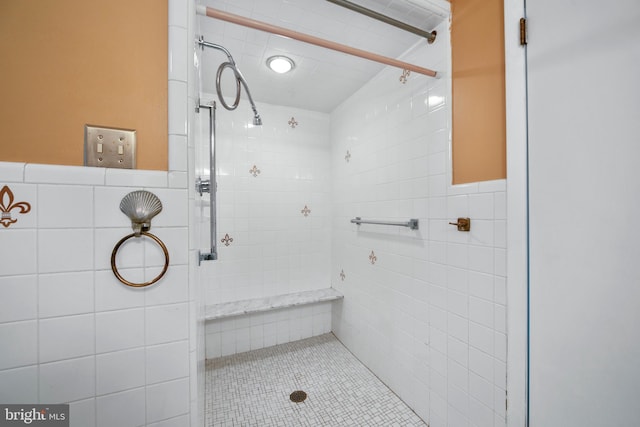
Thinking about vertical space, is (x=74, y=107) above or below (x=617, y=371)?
above

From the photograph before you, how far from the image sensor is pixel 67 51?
0.70 meters

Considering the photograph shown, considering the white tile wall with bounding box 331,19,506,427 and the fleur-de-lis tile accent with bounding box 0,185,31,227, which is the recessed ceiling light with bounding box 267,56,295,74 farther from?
the fleur-de-lis tile accent with bounding box 0,185,31,227

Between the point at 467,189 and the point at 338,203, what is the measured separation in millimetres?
1291

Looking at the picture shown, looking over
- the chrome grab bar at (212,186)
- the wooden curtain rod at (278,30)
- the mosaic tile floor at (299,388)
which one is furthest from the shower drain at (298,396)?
the wooden curtain rod at (278,30)

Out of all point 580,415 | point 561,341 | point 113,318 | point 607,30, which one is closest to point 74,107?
point 113,318

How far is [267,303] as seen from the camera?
2.07m

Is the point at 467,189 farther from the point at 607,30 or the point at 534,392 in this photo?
the point at 534,392

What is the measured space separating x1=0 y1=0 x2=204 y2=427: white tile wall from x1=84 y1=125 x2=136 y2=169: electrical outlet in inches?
1.0

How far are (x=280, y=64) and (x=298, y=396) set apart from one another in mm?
2125

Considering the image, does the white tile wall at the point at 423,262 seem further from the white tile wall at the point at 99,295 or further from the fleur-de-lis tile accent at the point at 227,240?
the white tile wall at the point at 99,295

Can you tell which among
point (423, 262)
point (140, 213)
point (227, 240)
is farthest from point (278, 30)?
point (227, 240)

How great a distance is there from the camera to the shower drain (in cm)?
153

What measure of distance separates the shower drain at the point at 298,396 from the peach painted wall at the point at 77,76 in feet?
5.11

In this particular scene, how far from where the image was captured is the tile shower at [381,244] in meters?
1.08
